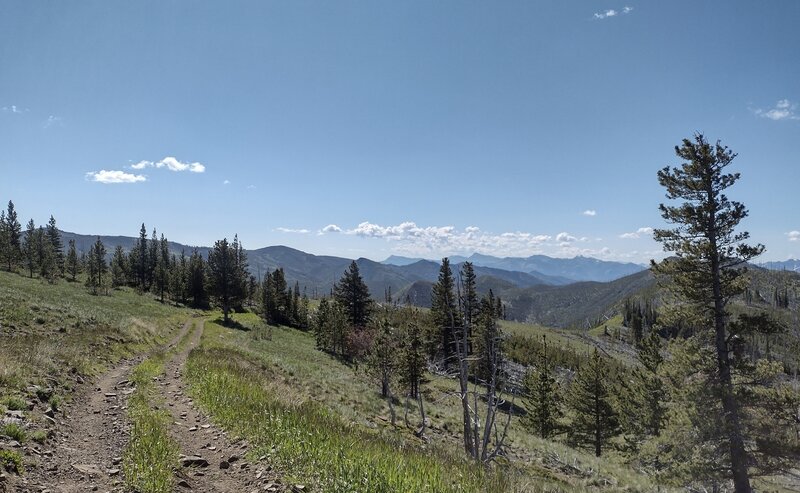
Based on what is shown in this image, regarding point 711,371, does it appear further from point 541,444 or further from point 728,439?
point 541,444

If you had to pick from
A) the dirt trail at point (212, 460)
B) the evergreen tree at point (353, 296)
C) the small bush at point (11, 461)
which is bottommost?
the evergreen tree at point (353, 296)

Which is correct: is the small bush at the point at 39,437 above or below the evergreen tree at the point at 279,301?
above

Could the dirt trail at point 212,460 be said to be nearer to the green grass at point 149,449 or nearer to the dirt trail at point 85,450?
the green grass at point 149,449

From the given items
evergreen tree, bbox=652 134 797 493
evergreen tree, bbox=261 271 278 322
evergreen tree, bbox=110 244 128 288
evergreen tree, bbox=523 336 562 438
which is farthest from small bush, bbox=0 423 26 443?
evergreen tree, bbox=110 244 128 288

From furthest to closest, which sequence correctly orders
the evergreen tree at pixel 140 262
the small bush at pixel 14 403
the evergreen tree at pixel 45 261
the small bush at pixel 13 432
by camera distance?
the evergreen tree at pixel 140 262 < the evergreen tree at pixel 45 261 < the small bush at pixel 14 403 < the small bush at pixel 13 432

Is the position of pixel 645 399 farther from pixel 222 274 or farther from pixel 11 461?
pixel 222 274

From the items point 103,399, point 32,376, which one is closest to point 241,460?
point 103,399

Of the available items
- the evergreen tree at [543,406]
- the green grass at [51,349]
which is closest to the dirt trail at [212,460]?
the green grass at [51,349]

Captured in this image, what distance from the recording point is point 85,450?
735 cm

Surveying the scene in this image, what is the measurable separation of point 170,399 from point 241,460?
6257 mm

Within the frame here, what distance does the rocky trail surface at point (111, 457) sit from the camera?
593 cm

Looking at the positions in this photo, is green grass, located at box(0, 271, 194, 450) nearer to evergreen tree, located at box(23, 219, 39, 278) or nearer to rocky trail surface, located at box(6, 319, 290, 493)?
rocky trail surface, located at box(6, 319, 290, 493)

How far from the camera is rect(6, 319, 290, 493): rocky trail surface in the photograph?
233 inches

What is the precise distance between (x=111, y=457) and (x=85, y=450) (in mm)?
688
